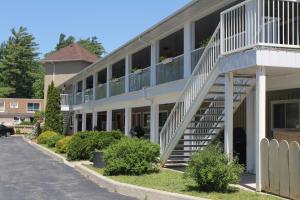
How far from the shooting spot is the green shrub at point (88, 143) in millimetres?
21406

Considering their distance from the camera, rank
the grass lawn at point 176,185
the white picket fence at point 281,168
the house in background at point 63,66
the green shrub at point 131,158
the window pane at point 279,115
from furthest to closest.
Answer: the house in background at point 63,66, the window pane at point 279,115, the green shrub at point 131,158, the grass lawn at point 176,185, the white picket fence at point 281,168

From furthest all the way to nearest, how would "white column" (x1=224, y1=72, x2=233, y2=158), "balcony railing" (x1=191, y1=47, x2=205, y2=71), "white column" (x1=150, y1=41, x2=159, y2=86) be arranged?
1. "white column" (x1=150, y1=41, x2=159, y2=86)
2. "balcony railing" (x1=191, y1=47, x2=205, y2=71)
3. "white column" (x1=224, y1=72, x2=233, y2=158)

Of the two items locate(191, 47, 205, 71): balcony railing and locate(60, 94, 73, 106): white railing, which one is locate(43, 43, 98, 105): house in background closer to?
locate(60, 94, 73, 106): white railing

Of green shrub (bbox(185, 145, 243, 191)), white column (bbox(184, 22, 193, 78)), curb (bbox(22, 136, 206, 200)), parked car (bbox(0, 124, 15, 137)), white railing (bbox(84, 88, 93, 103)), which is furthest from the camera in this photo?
parked car (bbox(0, 124, 15, 137))

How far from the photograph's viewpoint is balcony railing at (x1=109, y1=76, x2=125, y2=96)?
28.7 metres

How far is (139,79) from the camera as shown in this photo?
25.3 m

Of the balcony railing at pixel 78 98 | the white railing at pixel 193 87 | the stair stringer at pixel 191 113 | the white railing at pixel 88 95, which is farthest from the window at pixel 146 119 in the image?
the stair stringer at pixel 191 113

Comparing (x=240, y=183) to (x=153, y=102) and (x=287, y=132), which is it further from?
(x=153, y=102)

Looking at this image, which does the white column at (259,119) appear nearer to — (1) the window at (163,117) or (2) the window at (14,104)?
(1) the window at (163,117)

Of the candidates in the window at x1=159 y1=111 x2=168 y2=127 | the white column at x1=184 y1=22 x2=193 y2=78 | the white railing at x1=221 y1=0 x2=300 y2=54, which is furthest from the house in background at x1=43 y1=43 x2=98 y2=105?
the white railing at x1=221 y1=0 x2=300 y2=54

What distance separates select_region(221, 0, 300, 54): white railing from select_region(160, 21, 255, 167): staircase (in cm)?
57

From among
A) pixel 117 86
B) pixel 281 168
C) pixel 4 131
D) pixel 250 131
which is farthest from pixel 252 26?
pixel 4 131

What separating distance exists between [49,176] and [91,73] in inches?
835

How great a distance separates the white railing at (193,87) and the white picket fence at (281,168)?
350 cm
